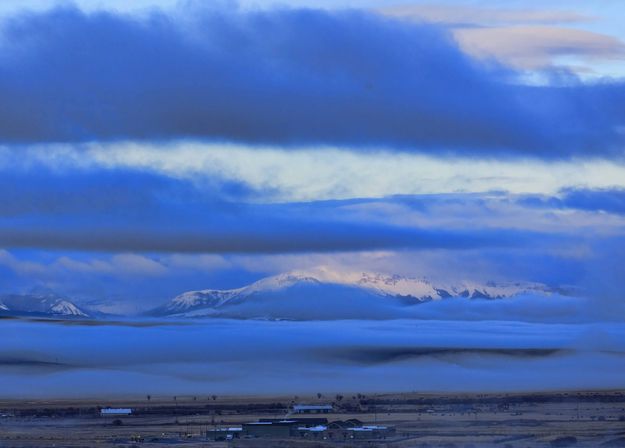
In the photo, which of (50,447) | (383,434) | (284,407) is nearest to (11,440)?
(50,447)

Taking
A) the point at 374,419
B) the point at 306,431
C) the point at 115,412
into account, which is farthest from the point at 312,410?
the point at 306,431

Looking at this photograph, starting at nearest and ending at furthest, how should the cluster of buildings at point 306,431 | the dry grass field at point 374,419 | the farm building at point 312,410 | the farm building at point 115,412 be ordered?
the dry grass field at point 374,419 → the cluster of buildings at point 306,431 → the farm building at point 312,410 → the farm building at point 115,412

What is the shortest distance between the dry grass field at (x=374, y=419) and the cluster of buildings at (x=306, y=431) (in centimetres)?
183

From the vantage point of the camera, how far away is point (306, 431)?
111812 mm

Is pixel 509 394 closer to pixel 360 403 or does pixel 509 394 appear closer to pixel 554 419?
pixel 360 403

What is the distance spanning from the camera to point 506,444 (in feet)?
320

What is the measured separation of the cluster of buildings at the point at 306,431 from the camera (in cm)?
10912

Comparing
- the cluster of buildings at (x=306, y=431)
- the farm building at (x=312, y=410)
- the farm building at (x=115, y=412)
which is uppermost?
the farm building at (x=115, y=412)

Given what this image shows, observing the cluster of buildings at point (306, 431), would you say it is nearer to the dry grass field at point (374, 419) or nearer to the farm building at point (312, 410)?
the dry grass field at point (374, 419)

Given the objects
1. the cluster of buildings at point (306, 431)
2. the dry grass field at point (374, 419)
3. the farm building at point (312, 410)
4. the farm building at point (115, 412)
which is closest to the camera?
the dry grass field at point (374, 419)

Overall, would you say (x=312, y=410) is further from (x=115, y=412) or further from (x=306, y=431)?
(x=306, y=431)

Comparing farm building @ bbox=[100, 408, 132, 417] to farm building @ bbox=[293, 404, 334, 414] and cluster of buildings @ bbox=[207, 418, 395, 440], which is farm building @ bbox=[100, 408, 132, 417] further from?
cluster of buildings @ bbox=[207, 418, 395, 440]

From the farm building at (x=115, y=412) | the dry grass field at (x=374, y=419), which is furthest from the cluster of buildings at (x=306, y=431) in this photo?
the farm building at (x=115, y=412)

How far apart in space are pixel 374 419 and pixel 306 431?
65.2 feet
